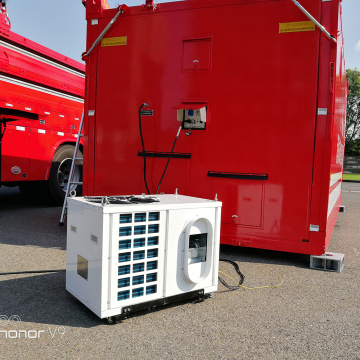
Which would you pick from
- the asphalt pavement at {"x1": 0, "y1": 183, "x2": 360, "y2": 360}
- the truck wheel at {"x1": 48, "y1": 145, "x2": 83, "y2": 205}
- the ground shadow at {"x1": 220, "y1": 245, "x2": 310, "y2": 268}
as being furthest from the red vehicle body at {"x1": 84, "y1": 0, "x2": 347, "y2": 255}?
the truck wheel at {"x1": 48, "y1": 145, "x2": 83, "y2": 205}

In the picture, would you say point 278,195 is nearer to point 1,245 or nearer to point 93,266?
point 93,266

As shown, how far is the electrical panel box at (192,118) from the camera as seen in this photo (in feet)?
14.1

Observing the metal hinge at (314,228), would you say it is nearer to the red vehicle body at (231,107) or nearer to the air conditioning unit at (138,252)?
the red vehicle body at (231,107)

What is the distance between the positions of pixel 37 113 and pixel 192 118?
346 centimetres

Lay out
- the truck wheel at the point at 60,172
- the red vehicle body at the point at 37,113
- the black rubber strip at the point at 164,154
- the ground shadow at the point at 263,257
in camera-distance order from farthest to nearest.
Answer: the truck wheel at the point at 60,172
the red vehicle body at the point at 37,113
the black rubber strip at the point at 164,154
the ground shadow at the point at 263,257

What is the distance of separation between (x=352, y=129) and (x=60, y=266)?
45.1 metres

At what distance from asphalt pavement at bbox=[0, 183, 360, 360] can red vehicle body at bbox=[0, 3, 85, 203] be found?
2.67m

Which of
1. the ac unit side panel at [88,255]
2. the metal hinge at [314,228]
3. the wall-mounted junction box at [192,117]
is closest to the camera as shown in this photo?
the ac unit side panel at [88,255]

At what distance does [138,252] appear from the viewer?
2537 millimetres

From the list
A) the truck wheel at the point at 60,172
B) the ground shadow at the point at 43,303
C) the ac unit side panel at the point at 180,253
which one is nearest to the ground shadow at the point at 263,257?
the ac unit side panel at the point at 180,253

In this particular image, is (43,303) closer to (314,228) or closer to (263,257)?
(263,257)

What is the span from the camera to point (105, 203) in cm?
250

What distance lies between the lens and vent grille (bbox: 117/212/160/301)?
8.05ft

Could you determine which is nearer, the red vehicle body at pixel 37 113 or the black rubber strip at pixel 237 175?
the black rubber strip at pixel 237 175
